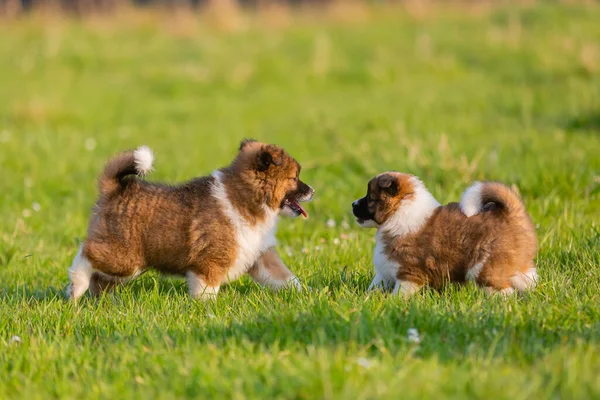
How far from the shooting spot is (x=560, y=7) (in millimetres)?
20953

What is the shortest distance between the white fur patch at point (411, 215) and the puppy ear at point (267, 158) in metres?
0.83

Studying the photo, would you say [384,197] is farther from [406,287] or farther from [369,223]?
[406,287]

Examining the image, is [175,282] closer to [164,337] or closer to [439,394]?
[164,337]

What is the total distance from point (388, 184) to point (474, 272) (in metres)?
0.80

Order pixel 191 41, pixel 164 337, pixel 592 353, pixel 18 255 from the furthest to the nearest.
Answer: pixel 191 41
pixel 18 255
pixel 164 337
pixel 592 353

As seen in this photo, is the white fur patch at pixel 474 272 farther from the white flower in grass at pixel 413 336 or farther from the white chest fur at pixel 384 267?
the white flower in grass at pixel 413 336

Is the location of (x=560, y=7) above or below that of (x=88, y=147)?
above

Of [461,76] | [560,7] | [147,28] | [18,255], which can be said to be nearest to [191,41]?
[147,28]

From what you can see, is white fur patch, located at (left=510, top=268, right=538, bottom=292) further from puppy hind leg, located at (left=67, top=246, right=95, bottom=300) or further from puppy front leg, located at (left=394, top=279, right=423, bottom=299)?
puppy hind leg, located at (left=67, top=246, right=95, bottom=300)

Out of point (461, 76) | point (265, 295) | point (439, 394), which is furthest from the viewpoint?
point (461, 76)

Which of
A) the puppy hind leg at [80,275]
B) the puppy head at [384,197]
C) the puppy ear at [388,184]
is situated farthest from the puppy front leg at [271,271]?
the puppy hind leg at [80,275]

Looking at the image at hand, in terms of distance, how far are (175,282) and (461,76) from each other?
11293 mm

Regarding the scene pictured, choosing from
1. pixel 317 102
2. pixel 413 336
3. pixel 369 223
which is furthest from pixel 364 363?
pixel 317 102

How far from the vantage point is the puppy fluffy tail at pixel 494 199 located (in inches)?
207
